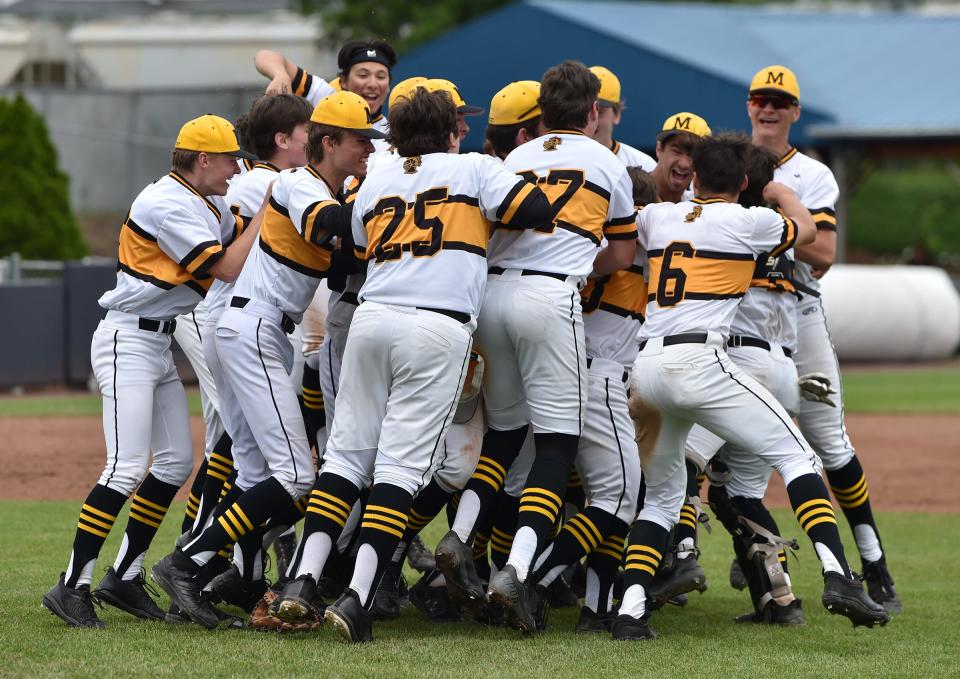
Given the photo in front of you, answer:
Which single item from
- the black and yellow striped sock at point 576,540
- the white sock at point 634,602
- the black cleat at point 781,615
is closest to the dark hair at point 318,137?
the black and yellow striped sock at point 576,540

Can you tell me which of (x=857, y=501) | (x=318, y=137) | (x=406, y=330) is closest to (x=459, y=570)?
(x=406, y=330)

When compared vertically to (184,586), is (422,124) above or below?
above

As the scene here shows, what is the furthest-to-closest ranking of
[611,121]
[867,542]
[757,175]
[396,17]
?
[396,17], [867,542], [611,121], [757,175]

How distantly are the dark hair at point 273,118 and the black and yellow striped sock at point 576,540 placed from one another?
2.23 metres

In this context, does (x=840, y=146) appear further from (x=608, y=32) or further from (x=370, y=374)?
(x=370, y=374)

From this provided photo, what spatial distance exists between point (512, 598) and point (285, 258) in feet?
5.59

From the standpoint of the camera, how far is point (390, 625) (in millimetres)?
5777

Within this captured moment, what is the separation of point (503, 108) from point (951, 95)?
2239 cm

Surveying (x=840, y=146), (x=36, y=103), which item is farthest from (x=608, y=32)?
(x=36, y=103)

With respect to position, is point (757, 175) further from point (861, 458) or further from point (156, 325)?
point (861, 458)

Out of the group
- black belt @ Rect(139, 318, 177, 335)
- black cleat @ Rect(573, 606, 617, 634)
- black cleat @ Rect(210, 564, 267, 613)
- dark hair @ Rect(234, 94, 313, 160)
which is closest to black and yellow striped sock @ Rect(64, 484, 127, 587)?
black cleat @ Rect(210, 564, 267, 613)

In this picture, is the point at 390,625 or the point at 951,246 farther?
the point at 951,246

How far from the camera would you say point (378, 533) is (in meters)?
5.17

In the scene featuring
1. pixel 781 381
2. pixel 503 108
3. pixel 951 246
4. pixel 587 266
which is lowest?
pixel 951 246
